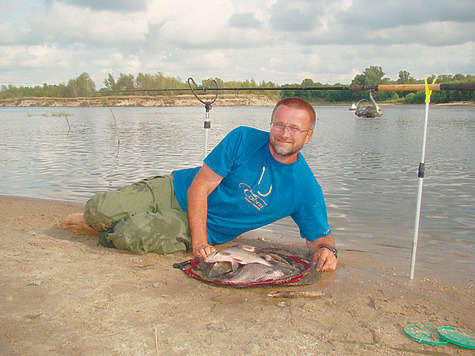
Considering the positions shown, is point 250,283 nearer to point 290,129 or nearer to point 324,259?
point 324,259

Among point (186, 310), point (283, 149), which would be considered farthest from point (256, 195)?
point (186, 310)

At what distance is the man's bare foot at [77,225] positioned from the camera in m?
5.23

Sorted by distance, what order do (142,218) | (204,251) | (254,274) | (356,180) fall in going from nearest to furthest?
(254,274) < (204,251) < (142,218) < (356,180)

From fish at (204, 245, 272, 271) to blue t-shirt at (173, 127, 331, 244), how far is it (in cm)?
45

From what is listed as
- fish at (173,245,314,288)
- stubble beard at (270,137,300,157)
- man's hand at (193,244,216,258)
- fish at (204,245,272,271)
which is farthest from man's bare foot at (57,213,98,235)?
stubble beard at (270,137,300,157)

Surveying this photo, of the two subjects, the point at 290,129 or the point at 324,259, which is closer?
the point at 290,129

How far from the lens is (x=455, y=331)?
289 centimetres

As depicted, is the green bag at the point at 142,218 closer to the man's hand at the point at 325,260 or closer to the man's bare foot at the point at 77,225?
the man's bare foot at the point at 77,225

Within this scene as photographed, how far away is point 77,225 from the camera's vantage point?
5.30 meters

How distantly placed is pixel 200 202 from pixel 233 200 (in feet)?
1.13

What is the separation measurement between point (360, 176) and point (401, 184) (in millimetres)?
1371

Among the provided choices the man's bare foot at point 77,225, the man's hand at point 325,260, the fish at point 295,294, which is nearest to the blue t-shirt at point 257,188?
Result: the man's hand at point 325,260

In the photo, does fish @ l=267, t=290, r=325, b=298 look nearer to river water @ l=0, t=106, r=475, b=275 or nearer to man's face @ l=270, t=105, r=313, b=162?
man's face @ l=270, t=105, r=313, b=162

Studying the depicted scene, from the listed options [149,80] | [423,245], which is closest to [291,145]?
[423,245]
